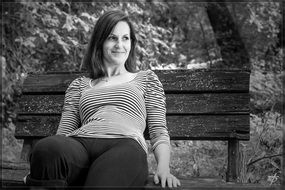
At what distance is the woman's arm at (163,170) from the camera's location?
6.38 ft

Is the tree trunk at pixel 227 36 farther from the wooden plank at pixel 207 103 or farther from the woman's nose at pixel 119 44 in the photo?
the woman's nose at pixel 119 44

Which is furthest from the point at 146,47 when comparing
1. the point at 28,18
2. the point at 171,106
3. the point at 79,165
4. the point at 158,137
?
the point at 79,165

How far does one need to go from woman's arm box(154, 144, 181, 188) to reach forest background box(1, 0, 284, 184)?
0.77m

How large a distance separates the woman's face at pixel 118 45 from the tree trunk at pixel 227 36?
444 cm

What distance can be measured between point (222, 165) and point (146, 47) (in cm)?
208

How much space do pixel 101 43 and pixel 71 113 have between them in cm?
50

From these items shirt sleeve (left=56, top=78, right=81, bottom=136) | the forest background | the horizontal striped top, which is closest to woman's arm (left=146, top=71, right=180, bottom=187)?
the horizontal striped top

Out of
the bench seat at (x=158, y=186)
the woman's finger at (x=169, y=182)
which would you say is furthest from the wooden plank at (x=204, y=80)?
the woman's finger at (x=169, y=182)

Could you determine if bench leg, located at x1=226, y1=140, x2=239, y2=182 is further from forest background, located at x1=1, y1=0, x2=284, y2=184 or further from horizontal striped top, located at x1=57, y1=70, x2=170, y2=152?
horizontal striped top, located at x1=57, y1=70, x2=170, y2=152

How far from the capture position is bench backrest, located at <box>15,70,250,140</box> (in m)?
→ 2.73

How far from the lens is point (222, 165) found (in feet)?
12.7

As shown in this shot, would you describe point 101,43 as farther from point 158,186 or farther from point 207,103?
point 158,186

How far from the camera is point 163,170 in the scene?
2045 mm

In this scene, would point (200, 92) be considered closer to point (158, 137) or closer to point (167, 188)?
point (158, 137)
